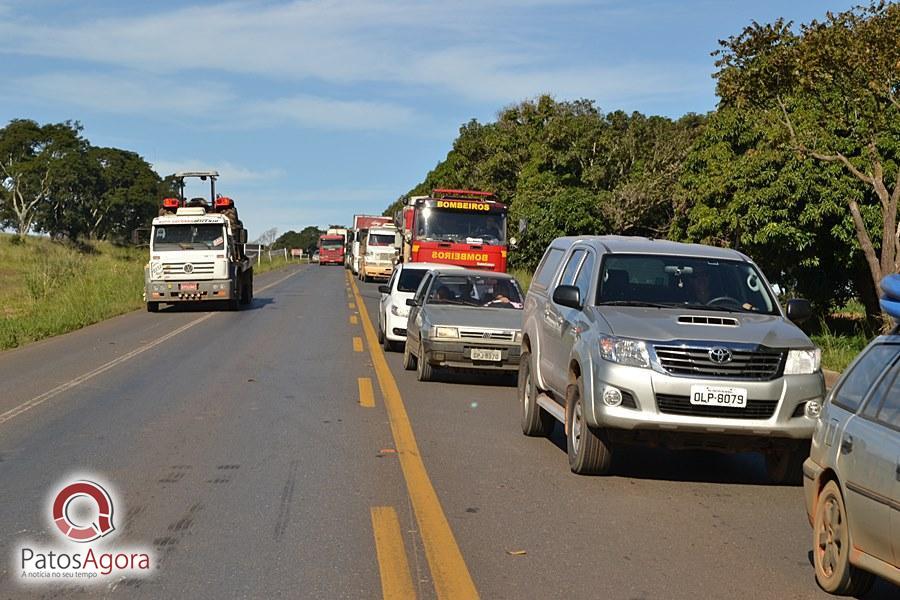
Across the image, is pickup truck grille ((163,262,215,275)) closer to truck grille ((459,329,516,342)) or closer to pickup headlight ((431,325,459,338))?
pickup headlight ((431,325,459,338))

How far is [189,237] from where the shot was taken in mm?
28406

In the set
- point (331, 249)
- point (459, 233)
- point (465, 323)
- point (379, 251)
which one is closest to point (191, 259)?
point (459, 233)

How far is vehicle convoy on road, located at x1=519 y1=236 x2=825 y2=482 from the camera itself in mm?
7797

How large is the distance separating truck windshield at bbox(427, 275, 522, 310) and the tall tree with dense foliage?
625 centimetres

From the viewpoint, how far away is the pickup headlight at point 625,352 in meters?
7.90

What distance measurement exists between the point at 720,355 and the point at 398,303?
36.0 ft

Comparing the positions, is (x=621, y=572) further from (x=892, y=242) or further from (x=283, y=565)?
(x=892, y=242)

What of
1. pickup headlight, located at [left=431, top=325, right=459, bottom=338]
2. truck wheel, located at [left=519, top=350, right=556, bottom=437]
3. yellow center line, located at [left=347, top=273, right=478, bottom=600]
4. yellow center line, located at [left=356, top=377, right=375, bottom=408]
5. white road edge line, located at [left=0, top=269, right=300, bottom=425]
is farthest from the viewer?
pickup headlight, located at [left=431, top=325, right=459, bottom=338]

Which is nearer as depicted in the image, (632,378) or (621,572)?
(621,572)

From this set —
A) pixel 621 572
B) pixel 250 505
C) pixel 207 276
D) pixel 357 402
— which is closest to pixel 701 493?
pixel 621 572

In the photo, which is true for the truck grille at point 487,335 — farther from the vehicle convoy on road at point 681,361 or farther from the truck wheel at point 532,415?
the vehicle convoy on road at point 681,361

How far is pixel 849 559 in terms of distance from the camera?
5211mm

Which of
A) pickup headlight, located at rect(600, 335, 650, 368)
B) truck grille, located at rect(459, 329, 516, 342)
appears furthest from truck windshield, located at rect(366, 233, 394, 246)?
pickup headlight, located at rect(600, 335, 650, 368)

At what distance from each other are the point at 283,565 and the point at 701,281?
4844 mm
